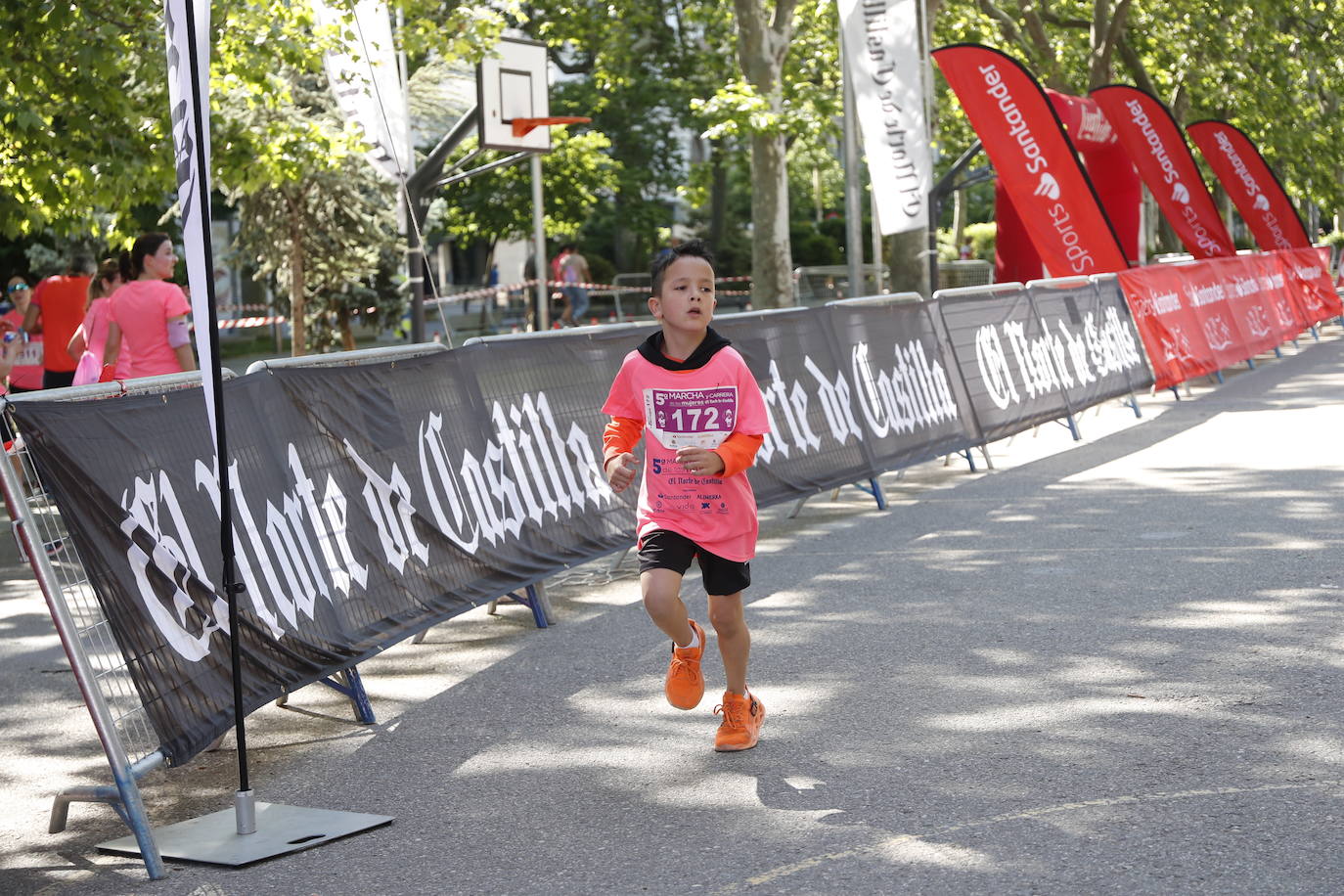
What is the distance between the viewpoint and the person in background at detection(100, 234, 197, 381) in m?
10.6

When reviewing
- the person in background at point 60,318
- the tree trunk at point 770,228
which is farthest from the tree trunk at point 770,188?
the person in background at point 60,318

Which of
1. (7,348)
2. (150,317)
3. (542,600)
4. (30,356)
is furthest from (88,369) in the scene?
(30,356)

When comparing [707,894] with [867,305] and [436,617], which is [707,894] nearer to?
[436,617]

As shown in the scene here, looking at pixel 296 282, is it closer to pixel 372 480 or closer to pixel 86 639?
pixel 372 480

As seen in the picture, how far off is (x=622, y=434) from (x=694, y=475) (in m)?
0.33

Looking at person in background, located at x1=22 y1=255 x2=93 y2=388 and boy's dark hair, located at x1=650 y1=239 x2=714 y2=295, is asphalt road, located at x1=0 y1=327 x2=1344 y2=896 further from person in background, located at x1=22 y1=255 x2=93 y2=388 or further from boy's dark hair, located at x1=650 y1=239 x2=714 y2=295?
person in background, located at x1=22 y1=255 x2=93 y2=388

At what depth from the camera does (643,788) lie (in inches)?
211

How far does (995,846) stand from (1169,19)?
1359 inches

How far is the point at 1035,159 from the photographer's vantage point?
63.1ft

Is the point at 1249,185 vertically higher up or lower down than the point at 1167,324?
higher up

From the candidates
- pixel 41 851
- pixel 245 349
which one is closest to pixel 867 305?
pixel 41 851

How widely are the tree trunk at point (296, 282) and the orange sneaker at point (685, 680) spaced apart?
78.4 feet

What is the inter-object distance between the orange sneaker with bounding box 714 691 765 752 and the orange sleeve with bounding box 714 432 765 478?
0.81 meters

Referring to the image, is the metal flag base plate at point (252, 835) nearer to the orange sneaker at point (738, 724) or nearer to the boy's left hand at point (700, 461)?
the orange sneaker at point (738, 724)
